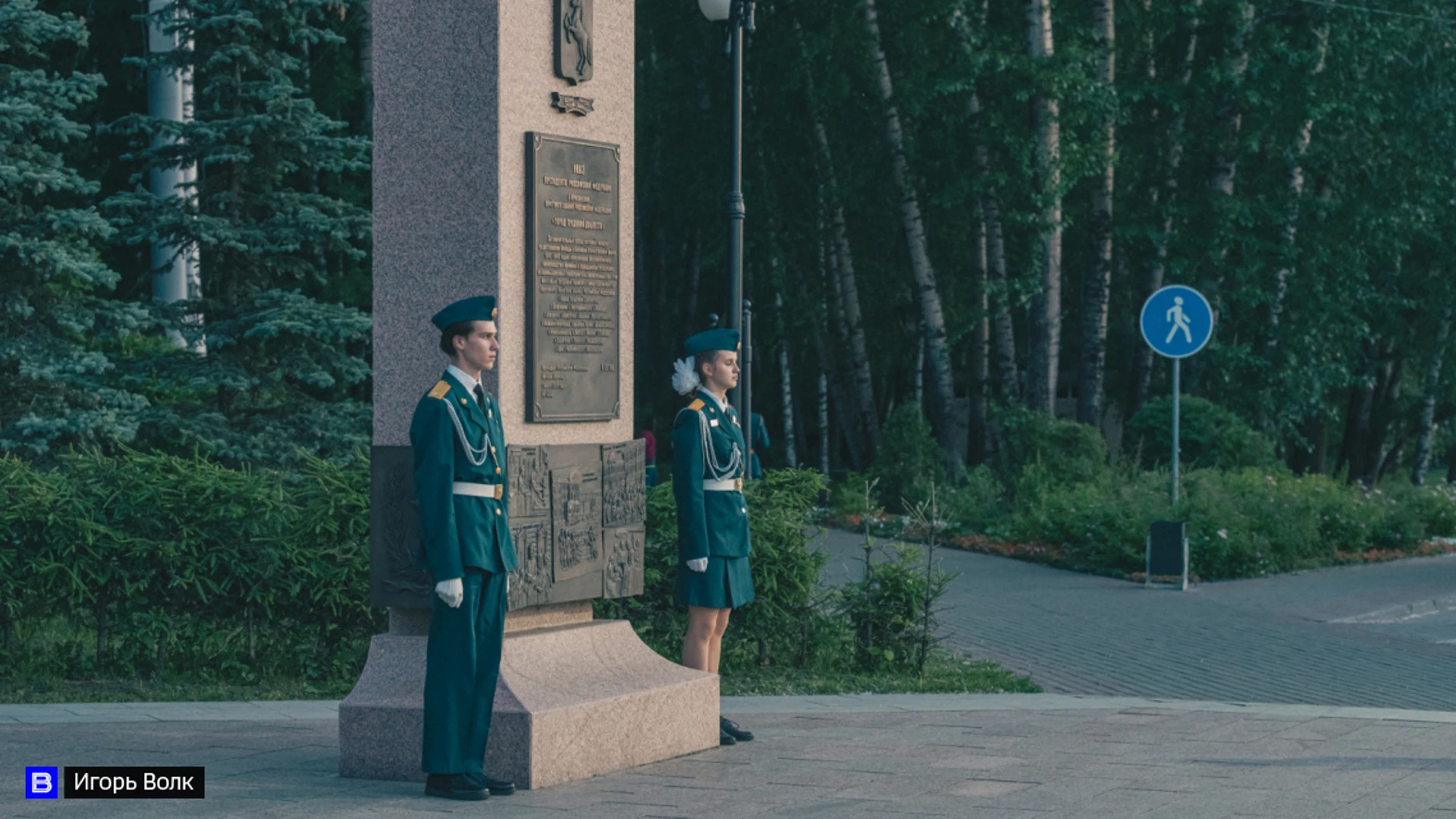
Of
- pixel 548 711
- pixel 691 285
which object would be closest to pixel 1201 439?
pixel 548 711

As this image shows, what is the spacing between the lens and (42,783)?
739 cm

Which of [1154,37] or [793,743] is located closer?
[793,743]

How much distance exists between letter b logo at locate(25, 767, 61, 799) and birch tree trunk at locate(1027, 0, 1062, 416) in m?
19.2

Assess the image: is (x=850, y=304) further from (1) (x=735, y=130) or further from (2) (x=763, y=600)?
(2) (x=763, y=600)

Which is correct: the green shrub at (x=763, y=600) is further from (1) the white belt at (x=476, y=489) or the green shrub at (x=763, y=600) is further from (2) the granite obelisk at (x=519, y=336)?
(1) the white belt at (x=476, y=489)

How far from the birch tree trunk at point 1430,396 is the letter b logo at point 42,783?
29.8 m

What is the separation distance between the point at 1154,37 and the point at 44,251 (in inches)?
816

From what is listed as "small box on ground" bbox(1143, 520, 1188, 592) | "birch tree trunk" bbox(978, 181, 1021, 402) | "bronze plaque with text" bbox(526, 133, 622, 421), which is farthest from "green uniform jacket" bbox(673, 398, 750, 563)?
"birch tree trunk" bbox(978, 181, 1021, 402)

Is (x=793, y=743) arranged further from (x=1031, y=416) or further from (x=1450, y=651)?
(x=1031, y=416)

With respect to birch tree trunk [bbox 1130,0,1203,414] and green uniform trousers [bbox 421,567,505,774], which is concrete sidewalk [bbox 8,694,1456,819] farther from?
birch tree trunk [bbox 1130,0,1203,414]

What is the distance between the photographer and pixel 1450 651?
13430 mm

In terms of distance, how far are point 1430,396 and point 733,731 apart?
1222 inches

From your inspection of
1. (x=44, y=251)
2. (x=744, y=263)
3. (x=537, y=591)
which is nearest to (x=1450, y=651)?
(x=537, y=591)

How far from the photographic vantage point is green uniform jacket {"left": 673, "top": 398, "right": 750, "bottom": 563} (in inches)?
339
